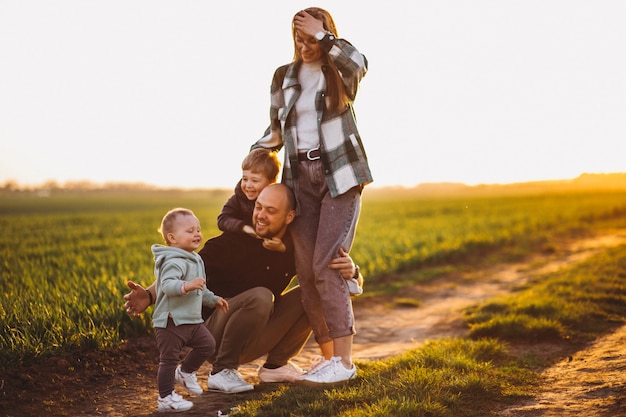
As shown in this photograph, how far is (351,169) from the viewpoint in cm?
385

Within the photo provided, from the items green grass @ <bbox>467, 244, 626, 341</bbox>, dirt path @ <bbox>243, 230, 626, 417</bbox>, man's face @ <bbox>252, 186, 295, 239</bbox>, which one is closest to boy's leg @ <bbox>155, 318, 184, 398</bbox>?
man's face @ <bbox>252, 186, 295, 239</bbox>

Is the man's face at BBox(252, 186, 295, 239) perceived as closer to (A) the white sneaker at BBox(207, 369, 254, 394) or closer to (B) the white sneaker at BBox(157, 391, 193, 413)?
(A) the white sneaker at BBox(207, 369, 254, 394)

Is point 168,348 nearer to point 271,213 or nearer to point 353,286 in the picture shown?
point 271,213

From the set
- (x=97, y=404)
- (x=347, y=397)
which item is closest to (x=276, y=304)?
(x=347, y=397)

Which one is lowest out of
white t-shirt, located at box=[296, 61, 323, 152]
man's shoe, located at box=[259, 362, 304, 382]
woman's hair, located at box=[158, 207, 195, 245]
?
man's shoe, located at box=[259, 362, 304, 382]

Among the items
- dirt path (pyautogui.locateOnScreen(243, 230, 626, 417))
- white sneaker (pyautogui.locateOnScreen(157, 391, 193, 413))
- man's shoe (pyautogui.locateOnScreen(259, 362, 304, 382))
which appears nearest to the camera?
dirt path (pyautogui.locateOnScreen(243, 230, 626, 417))

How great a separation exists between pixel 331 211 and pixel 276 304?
966 mm

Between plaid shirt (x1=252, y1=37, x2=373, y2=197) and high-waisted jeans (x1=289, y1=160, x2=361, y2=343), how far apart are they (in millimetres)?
97

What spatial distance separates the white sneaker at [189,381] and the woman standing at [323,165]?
0.72 m

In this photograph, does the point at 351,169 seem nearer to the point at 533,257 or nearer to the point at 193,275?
the point at 193,275

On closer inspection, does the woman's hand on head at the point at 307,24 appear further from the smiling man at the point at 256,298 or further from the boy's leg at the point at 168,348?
the boy's leg at the point at 168,348

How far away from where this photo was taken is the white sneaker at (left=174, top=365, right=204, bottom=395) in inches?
151

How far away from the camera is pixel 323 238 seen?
3926 mm

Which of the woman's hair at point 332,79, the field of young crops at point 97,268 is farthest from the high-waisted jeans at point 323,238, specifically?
the field of young crops at point 97,268
